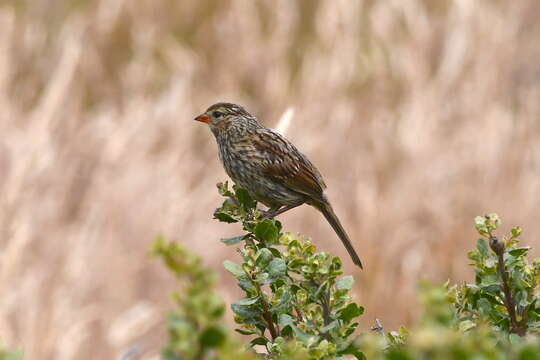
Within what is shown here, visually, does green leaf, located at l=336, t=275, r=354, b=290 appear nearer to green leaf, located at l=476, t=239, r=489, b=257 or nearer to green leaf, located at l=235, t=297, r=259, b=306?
green leaf, located at l=235, t=297, r=259, b=306

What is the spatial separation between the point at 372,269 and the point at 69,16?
18.4ft

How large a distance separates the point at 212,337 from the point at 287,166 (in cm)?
287

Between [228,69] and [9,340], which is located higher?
[228,69]

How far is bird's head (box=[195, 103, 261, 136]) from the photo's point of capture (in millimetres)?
3998

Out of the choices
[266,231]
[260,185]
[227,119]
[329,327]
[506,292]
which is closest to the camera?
[329,327]

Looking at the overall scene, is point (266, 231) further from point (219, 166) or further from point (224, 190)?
point (219, 166)

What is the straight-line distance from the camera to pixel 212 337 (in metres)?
0.93

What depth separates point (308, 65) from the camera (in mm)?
8531

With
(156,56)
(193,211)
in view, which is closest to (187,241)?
(193,211)

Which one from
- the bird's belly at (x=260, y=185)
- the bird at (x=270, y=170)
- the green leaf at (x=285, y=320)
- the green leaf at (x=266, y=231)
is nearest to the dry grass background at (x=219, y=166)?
the bird at (x=270, y=170)

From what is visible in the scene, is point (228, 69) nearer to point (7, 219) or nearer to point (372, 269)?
point (372, 269)

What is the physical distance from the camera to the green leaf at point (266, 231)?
181 cm

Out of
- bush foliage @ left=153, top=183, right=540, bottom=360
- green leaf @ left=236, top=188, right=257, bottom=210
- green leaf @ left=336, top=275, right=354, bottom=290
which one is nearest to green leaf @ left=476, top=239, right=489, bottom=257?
bush foliage @ left=153, top=183, right=540, bottom=360

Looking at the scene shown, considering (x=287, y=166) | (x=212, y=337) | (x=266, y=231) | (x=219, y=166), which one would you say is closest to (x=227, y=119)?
(x=287, y=166)
